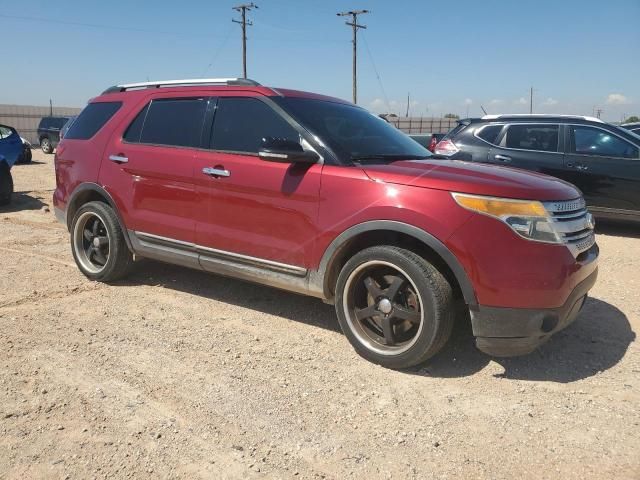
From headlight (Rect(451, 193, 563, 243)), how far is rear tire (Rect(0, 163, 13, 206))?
30.6 ft

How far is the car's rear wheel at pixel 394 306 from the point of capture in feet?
11.0

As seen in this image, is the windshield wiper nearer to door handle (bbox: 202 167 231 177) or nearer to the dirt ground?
door handle (bbox: 202 167 231 177)

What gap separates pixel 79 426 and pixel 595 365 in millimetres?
3217

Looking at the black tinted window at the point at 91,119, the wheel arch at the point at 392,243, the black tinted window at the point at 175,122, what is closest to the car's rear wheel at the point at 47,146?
the black tinted window at the point at 91,119

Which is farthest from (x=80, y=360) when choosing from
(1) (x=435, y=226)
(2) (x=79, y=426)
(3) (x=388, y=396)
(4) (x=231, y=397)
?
(1) (x=435, y=226)

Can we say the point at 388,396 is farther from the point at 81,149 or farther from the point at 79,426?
the point at 81,149

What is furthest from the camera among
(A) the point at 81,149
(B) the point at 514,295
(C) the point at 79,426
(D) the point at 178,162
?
(A) the point at 81,149

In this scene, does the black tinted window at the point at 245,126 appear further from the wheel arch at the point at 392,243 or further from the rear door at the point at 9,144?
the rear door at the point at 9,144

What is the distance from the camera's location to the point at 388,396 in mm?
3252

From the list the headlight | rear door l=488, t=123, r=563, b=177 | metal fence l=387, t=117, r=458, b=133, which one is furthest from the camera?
metal fence l=387, t=117, r=458, b=133

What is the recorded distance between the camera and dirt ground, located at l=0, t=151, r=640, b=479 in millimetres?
2605

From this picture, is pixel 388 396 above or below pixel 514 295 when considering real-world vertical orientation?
below

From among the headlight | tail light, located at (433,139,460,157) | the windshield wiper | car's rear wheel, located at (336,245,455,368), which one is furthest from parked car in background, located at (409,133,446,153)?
the headlight

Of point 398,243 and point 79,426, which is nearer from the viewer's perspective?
point 79,426
